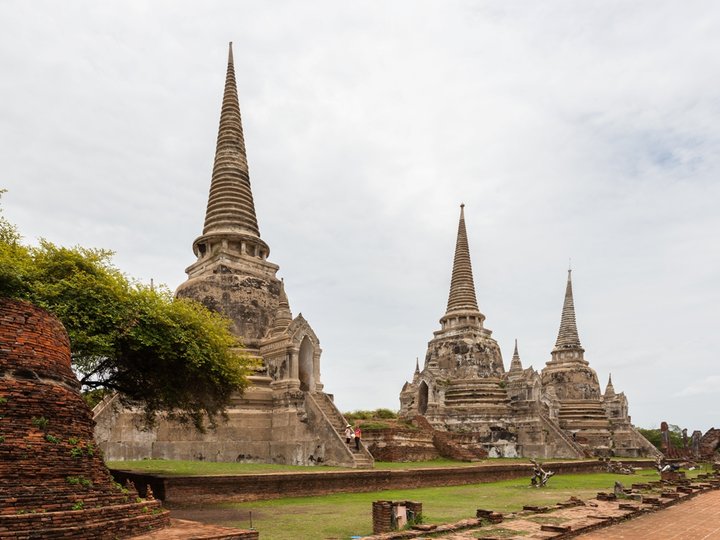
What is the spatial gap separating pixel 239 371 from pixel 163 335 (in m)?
2.69

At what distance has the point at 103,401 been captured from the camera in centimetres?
2212

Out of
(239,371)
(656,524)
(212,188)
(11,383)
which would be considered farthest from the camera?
(212,188)

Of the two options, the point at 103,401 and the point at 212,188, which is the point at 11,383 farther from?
the point at 212,188

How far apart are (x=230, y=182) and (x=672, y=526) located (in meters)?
24.6

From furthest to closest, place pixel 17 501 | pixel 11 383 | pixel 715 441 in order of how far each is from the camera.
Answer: pixel 715 441, pixel 11 383, pixel 17 501

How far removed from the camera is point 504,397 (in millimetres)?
38625

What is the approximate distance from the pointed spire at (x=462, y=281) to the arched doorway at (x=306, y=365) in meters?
20.2

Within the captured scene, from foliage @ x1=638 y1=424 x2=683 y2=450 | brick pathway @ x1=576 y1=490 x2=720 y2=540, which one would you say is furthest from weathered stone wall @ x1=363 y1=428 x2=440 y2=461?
foliage @ x1=638 y1=424 x2=683 y2=450

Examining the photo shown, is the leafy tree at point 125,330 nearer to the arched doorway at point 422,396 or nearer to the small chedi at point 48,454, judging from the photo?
the small chedi at point 48,454

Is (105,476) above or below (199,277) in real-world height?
below

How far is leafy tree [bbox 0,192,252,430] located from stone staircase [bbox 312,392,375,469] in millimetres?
6236

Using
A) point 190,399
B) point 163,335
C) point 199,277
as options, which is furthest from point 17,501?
point 199,277

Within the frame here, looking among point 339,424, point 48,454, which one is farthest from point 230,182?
point 48,454

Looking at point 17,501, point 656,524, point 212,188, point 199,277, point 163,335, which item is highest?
point 212,188
